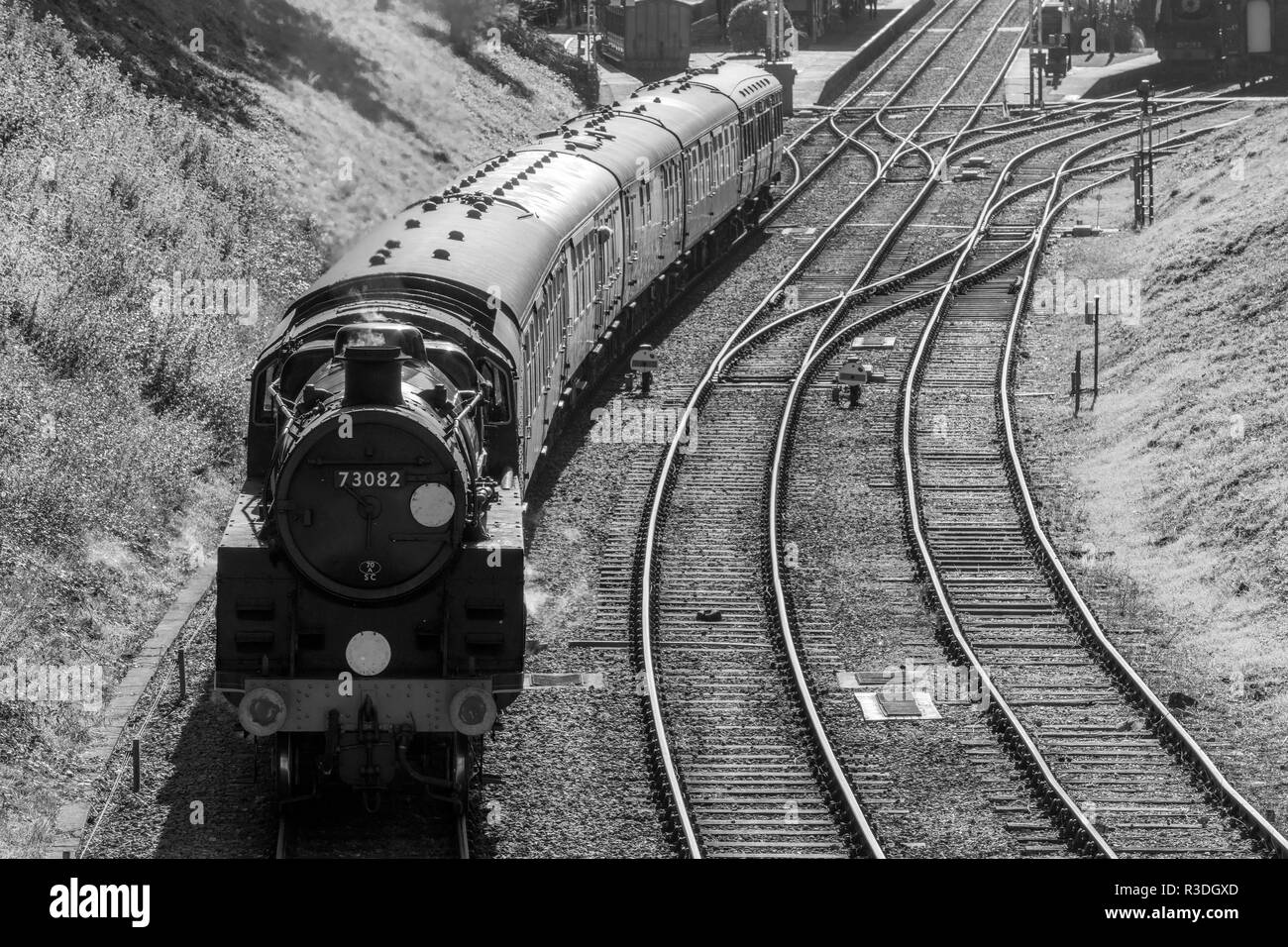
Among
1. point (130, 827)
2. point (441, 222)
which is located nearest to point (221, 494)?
point (441, 222)

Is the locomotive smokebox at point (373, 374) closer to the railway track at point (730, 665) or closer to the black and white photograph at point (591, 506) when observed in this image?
the black and white photograph at point (591, 506)

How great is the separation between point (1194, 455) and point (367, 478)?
46.5 feet

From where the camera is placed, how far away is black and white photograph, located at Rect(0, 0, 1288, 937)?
1291cm

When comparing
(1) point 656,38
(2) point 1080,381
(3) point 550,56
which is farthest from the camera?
(1) point 656,38

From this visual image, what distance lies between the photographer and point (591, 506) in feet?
72.1

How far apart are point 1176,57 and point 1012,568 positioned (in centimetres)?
4634

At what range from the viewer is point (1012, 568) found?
20.2 m

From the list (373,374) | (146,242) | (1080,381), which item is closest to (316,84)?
(146,242)

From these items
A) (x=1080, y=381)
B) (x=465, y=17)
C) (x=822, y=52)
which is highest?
(x=822, y=52)

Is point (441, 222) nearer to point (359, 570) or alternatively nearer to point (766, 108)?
point (359, 570)

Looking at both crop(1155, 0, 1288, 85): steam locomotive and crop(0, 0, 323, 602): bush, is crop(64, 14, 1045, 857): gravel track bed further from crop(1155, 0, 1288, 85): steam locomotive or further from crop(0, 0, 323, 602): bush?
crop(1155, 0, 1288, 85): steam locomotive

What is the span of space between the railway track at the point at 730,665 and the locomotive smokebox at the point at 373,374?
13.3 feet

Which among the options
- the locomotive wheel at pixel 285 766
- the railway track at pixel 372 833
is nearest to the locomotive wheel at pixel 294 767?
the locomotive wheel at pixel 285 766

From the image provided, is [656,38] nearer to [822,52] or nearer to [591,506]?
[822,52]
